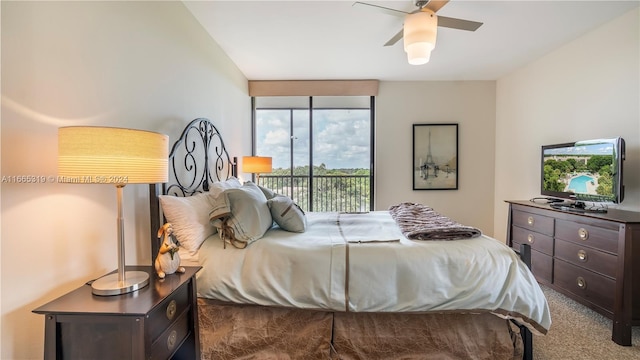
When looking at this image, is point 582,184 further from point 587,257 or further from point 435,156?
point 435,156

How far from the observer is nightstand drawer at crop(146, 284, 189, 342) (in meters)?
1.10

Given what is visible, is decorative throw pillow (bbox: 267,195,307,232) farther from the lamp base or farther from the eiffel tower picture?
the eiffel tower picture

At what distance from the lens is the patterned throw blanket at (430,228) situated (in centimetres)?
188

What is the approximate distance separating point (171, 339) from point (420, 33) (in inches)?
91.6

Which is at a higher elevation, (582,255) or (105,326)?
(105,326)

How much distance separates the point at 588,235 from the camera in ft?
7.28

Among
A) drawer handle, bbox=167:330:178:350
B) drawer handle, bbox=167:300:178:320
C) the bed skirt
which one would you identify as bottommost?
the bed skirt

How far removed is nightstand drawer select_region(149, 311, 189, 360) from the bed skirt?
1.23 ft

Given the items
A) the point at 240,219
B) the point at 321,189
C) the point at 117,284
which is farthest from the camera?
the point at 321,189

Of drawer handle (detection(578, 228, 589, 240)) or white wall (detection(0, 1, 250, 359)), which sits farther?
drawer handle (detection(578, 228, 589, 240))

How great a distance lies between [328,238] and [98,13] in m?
1.76

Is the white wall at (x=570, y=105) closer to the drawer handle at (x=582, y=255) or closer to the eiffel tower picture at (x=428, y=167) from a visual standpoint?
the drawer handle at (x=582, y=255)

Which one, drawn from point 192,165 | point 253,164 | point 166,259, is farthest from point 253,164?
point 166,259

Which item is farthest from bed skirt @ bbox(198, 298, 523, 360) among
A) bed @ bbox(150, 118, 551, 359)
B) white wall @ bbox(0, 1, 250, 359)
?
white wall @ bbox(0, 1, 250, 359)
